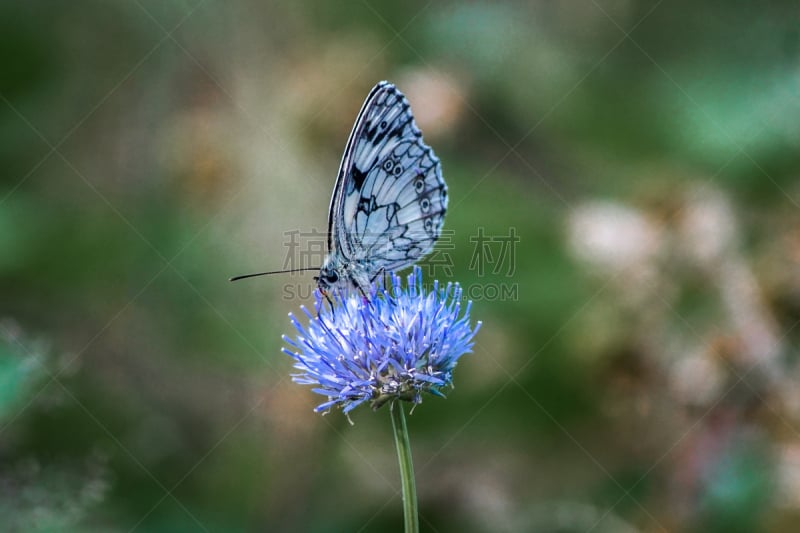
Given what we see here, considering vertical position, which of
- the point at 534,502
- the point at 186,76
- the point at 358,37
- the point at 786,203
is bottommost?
the point at 534,502

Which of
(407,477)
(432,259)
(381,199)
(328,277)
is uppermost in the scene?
(432,259)

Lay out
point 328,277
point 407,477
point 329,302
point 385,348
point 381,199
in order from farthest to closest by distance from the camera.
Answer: point 381,199
point 328,277
point 329,302
point 385,348
point 407,477

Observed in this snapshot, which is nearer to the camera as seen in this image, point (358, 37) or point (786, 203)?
point (786, 203)

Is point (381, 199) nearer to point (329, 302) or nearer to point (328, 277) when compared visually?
point (328, 277)

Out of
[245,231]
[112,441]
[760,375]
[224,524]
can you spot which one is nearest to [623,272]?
[760,375]

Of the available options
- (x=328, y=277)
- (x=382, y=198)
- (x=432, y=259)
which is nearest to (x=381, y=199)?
(x=382, y=198)

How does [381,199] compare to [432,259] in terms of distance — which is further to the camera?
[432,259]

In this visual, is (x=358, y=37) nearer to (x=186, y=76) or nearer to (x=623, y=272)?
(x=186, y=76)
